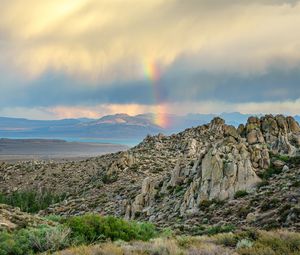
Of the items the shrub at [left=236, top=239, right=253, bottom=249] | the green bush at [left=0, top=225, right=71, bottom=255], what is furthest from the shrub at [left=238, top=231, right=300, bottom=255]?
the green bush at [left=0, top=225, right=71, bottom=255]

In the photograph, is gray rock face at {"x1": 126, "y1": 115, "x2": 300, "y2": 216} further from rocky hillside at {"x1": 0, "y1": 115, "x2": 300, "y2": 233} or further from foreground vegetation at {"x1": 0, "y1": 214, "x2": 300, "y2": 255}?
foreground vegetation at {"x1": 0, "y1": 214, "x2": 300, "y2": 255}

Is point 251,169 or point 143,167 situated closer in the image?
point 251,169

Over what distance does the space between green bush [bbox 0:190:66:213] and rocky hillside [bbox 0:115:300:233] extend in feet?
14.4

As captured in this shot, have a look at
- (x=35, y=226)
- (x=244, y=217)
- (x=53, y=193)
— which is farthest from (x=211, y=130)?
(x=35, y=226)

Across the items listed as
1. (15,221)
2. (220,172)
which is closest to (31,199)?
(220,172)

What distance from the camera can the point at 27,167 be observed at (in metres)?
104

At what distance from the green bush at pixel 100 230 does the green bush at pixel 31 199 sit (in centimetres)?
5336

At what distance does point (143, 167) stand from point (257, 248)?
168 feet

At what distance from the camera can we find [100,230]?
662 inches

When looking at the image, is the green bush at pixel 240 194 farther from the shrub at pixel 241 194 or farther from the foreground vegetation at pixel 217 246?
the foreground vegetation at pixel 217 246

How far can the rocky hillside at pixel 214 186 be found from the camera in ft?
84.1

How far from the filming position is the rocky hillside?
25.6 meters

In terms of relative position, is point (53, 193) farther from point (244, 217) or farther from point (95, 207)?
point (244, 217)

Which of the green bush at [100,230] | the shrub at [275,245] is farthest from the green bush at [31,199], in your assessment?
the shrub at [275,245]
